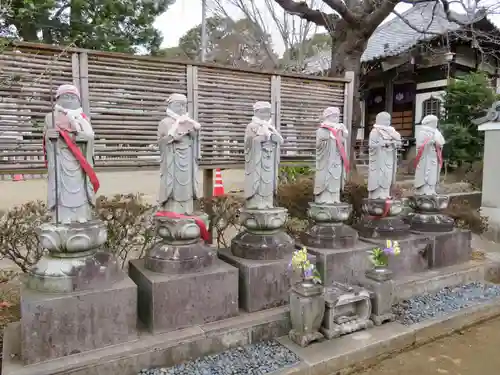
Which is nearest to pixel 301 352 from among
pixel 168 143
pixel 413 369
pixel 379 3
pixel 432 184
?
pixel 413 369

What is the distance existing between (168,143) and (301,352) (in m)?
2.26

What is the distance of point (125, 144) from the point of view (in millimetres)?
4652

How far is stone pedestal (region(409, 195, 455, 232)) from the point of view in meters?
5.60

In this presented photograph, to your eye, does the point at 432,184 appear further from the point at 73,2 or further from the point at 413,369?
the point at 73,2

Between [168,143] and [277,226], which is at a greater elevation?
[168,143]

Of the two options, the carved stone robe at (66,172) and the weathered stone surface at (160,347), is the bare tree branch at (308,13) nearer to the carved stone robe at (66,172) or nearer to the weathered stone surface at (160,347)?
the carved stone robe at (66,172)

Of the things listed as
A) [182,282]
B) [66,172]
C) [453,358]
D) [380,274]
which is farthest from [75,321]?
[453,358]

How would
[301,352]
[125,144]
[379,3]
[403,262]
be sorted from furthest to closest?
[379,3], [403,262], [125,144], [301,352]

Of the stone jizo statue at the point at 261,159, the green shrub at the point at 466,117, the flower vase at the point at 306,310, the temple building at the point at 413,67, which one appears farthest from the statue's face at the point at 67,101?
the temple building at the point at 413,67

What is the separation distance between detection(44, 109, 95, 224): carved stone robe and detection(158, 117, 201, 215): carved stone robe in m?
0.68

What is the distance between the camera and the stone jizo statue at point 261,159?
4199 millimetres

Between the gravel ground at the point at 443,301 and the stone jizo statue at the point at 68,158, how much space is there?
11.4 ft

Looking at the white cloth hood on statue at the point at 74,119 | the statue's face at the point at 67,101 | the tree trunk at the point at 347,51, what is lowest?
the white cloth hood on statue at the point at 74,119

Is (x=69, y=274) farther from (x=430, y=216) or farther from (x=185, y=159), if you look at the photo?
(x=430, y=216)
